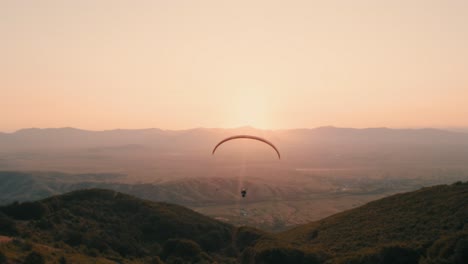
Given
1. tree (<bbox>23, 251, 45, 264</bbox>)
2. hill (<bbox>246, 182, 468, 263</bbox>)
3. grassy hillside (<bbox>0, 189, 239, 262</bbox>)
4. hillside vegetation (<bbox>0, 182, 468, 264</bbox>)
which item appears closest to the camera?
tree (<bbox>23, 251, 45, 264</bbox>)

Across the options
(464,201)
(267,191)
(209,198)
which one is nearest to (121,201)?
(464,201)

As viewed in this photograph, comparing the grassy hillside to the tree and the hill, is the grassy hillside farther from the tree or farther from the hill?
the tree

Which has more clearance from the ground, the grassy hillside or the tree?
the tree

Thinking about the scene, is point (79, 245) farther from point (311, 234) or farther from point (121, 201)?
point (311, 234)

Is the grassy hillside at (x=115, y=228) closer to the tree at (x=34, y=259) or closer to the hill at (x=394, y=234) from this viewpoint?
the hill at (x=394, y=234)

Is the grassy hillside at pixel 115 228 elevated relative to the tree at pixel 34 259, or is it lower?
lower

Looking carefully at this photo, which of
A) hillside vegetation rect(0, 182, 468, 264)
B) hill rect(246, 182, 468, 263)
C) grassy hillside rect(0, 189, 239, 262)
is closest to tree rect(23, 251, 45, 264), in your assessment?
hillside vegetation rect(0, 182, 468, 264)

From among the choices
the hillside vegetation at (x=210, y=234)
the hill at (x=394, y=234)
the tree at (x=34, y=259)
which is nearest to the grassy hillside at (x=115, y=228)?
the hillside vegetation at (x=210, y=234)

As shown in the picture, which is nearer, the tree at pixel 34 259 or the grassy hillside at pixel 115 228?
the tree at pixel 34 259
